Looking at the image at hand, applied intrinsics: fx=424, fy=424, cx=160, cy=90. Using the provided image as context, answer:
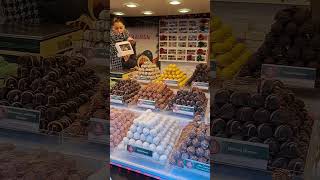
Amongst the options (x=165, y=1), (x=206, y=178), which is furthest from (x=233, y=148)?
(x=165, y=1)

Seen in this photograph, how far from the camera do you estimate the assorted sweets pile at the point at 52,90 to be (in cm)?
136

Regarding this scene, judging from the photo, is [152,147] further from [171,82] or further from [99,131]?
[99,131]

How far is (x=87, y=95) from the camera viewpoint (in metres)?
1.37

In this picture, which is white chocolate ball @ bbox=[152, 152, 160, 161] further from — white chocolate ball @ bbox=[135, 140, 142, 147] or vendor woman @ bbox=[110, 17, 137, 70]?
vendor woman @ bbox=[110, 17, 137, 70]

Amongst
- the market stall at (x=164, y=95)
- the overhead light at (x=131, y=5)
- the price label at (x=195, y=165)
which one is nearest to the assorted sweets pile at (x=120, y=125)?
the market stall at (x=164, y=95)

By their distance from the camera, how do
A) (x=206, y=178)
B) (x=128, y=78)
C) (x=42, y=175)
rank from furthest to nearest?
(x=128, y=78) < (x=206, y=178) < (x=42, y=175)

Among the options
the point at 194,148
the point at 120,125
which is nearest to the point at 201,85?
the point at 194,148

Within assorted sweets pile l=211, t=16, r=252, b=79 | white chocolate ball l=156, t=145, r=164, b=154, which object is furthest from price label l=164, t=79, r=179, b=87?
assorted sweets pile l=211, t=16, r=252, b=79

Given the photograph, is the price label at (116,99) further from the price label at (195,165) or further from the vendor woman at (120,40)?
the price label at (195,165)

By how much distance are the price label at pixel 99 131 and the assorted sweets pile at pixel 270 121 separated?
428mm

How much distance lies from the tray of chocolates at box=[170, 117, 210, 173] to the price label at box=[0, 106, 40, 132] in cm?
89

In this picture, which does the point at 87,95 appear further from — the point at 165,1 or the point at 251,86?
the point at 165,1

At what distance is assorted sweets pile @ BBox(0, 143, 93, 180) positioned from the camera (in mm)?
1362

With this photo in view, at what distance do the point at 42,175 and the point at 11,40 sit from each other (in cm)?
44
